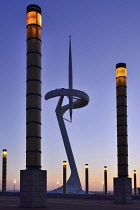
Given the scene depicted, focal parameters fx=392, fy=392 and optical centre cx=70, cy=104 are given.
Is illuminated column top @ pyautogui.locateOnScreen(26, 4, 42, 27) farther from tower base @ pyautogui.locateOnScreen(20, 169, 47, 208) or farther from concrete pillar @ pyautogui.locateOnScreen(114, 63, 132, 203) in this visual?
tower base @ pyautogui.locateOnScreen(20, 169, 47, 208)

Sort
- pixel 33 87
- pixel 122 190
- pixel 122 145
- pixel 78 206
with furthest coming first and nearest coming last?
1. pixel 122 145
2. pixel 122 190
3. pixel 33 87
4. pixel 78 206

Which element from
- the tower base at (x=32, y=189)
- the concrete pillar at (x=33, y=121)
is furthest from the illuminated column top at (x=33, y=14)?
the tower base at (x=32, y=189)

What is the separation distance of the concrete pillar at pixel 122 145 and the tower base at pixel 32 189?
10227mm

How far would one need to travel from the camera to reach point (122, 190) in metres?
36.9

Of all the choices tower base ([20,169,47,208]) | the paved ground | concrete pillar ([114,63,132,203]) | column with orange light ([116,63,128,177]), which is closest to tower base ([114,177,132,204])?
concrete pillar ([114,63,132,203])

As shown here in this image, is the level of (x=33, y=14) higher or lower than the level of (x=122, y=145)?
higher

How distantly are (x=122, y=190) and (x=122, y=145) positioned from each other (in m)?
4.53

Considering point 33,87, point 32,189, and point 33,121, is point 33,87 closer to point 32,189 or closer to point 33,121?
point 33,121

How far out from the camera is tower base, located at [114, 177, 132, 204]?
36625mm

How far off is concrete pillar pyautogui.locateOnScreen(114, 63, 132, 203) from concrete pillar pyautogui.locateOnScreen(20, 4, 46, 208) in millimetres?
10227

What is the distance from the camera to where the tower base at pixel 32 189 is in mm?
28625

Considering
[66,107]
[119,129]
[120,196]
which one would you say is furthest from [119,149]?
[66,107]

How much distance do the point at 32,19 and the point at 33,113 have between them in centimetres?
785

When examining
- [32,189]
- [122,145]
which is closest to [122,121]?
[122,145]
